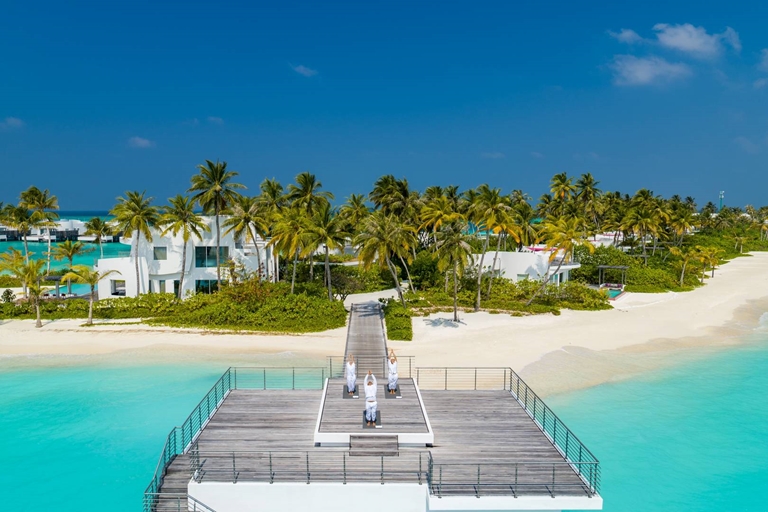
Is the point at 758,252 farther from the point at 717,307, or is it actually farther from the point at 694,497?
the point at 694,497

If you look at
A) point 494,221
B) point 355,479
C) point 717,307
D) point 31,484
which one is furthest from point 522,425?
point 717,307

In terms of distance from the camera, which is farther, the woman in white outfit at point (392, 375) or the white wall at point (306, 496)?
the woman in white outfit at point (392, 375)

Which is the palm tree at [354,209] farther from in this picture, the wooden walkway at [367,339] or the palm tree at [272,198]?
the wooden walkway at [367,339]

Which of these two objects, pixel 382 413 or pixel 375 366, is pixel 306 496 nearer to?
pixel 382 413

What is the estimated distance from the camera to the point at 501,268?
5256 cm

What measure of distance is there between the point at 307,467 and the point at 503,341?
23039mm

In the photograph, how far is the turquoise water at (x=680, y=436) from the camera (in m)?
18.0

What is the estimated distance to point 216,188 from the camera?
4409 cm

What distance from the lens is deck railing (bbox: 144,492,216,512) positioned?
13922 millimetres

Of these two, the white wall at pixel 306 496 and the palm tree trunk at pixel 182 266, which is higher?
the palm tree trunk at pixel 182 266

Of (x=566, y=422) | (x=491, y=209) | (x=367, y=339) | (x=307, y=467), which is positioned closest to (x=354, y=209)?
(x=491, y=209)

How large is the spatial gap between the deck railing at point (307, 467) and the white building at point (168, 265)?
31.6 m

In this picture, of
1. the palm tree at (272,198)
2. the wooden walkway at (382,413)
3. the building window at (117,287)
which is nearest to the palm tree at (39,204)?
the building window at (117,287)

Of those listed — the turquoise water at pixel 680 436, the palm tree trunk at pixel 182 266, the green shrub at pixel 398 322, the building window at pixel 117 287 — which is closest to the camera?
the turquoise water at pixel 680 436
